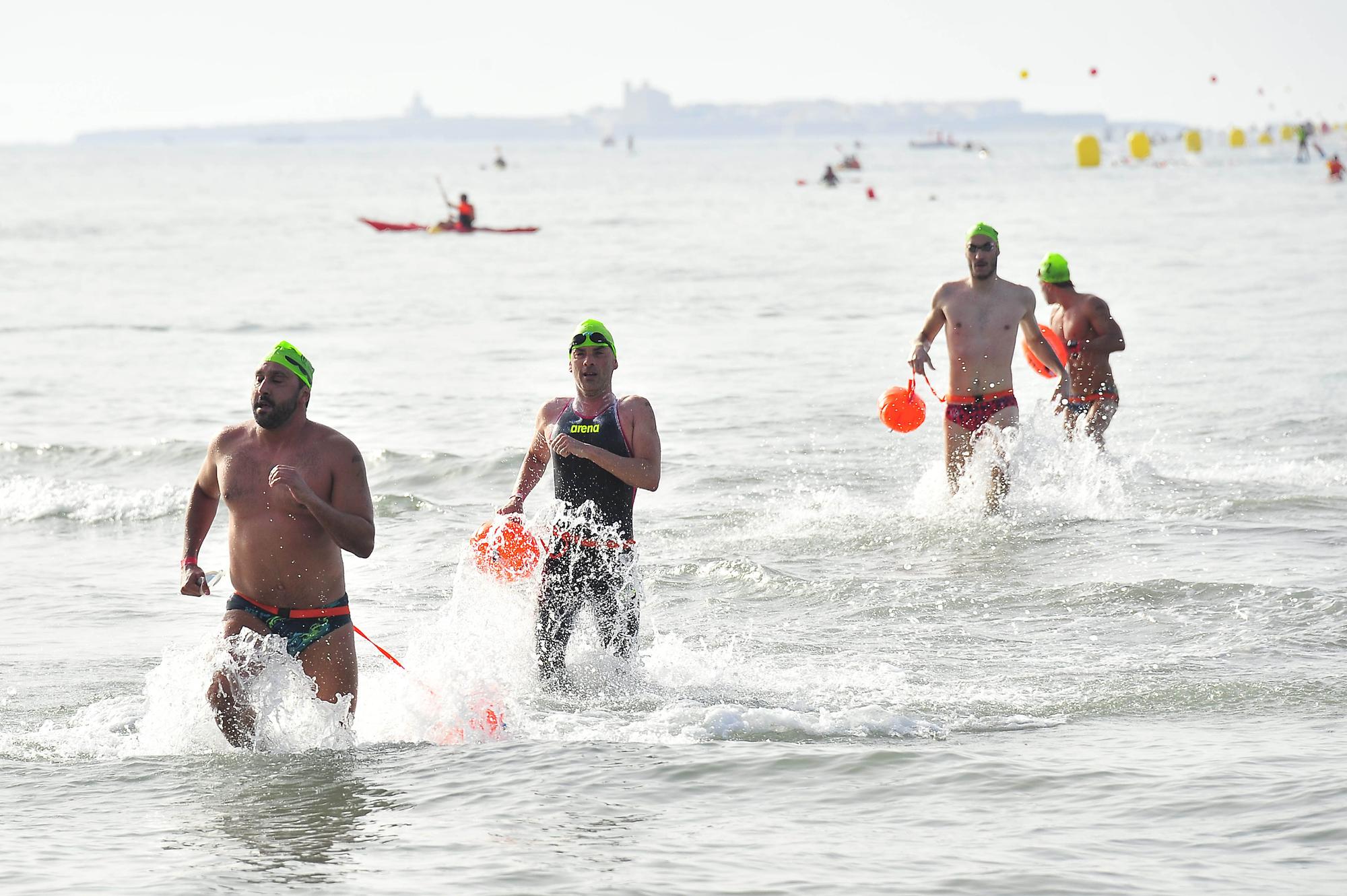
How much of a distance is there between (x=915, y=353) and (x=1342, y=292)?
61.3 feet

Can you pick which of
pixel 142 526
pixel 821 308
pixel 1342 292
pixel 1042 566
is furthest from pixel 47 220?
pixel 1042 566

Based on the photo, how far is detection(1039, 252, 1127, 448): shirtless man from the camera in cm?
1141

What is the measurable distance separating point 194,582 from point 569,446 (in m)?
1.55

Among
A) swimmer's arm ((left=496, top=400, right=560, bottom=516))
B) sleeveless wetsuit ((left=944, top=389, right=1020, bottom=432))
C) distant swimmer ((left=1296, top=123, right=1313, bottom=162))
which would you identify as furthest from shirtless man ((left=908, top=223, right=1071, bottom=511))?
distant swimmer ((left=1296, top=123, right=1313, bottom=162))

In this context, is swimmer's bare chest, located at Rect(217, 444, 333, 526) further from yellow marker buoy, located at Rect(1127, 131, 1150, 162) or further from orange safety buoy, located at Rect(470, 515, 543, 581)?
yellow marker buoy, located at Rect(1127, 131, 1150, 162)

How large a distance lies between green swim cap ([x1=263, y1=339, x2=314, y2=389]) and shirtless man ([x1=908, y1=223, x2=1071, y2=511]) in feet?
16.0

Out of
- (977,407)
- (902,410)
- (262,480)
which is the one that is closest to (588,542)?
(262,480)

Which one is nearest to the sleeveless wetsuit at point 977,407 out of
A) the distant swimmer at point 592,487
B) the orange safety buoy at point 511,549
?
the distant swimmer at point 592,487

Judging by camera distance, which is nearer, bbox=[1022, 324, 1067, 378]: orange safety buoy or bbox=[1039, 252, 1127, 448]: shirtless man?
bbox=[1022, 324, 1067, 378]: orange safety buoy

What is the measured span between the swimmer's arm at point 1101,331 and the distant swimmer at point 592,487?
17.1ft

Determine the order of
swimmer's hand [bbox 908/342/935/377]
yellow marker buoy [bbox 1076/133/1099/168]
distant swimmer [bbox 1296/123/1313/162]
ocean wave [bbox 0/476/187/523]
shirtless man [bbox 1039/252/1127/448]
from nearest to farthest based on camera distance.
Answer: swimmer's hand [bbox 908/342/935/377]
shirtless man [bbox 1039/252/1127/448]
ocean wave [bbox 0/476/187/523]
distant swimmer [bbox 1296/123/1313/162]
yellow marker buoy [bbox 1076/133/1099/168]

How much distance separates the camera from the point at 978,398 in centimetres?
1038

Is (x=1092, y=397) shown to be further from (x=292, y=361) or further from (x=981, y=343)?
(x=292, y=361)

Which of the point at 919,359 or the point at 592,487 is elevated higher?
the point at 919,359
